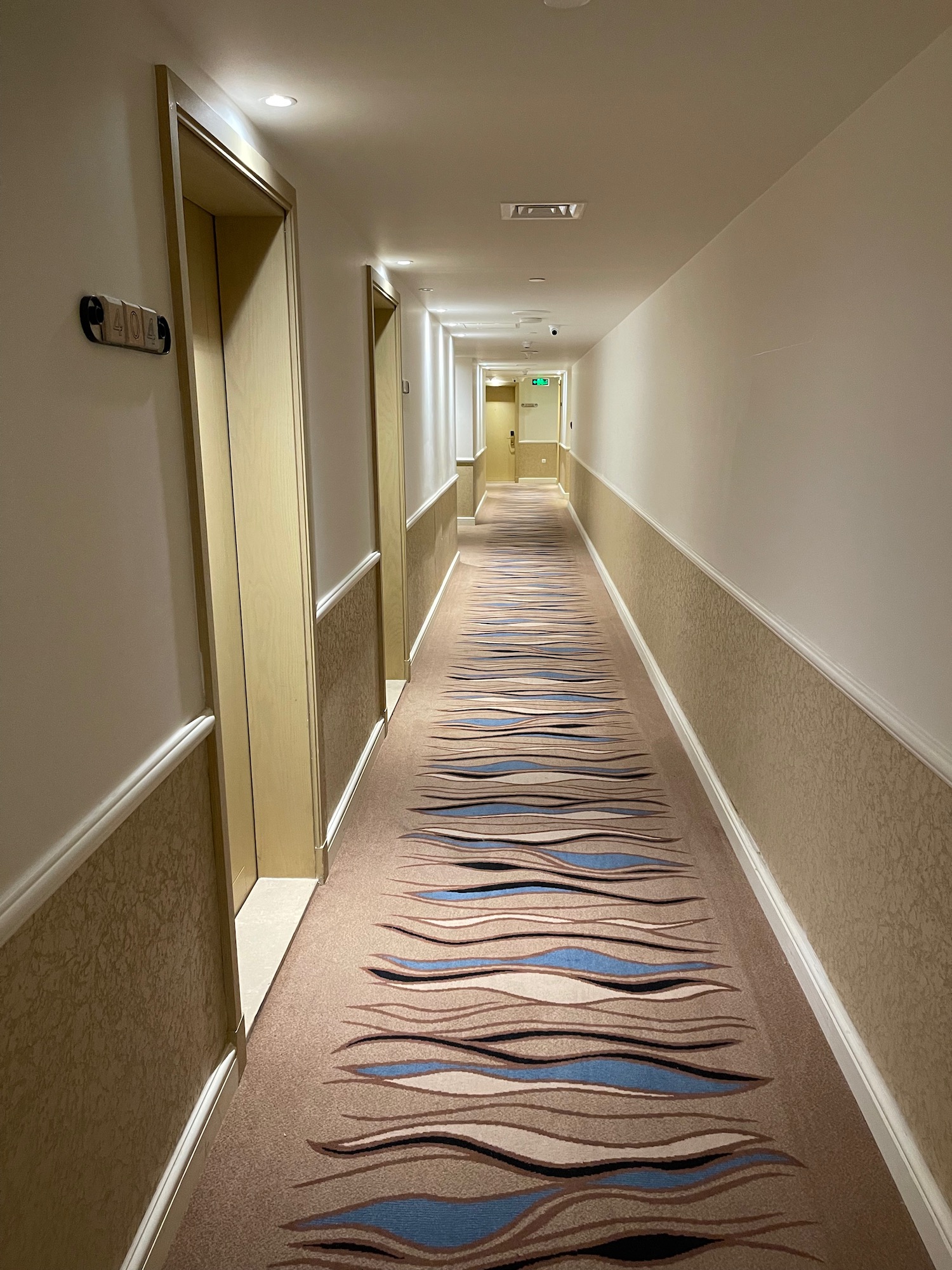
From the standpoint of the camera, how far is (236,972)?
7.09 feet

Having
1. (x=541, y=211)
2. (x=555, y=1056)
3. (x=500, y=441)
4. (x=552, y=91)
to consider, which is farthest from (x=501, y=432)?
(x=555, y=1056)

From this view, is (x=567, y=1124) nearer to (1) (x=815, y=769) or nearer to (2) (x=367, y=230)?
(1) (x=815, y=769)

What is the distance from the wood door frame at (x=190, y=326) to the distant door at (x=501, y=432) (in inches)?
699

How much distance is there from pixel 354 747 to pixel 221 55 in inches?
100.0

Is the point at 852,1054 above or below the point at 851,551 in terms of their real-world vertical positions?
Result: below

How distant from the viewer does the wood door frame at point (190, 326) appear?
5.66ft

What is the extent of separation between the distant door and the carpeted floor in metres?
16.8

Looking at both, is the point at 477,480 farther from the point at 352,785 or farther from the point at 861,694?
the point at 861,694

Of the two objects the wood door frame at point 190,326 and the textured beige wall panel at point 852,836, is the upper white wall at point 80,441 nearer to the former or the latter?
the wood door frame at point 190,326

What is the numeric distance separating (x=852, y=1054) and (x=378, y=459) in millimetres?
3514

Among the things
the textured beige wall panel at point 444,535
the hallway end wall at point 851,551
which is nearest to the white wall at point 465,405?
the textured beige wall panel at point 444,535

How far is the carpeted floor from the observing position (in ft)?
5.85

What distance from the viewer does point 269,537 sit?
9.11ft

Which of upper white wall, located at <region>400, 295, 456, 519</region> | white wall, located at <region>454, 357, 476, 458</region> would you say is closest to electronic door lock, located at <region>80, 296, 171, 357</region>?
upper white wall, located at <region>400, 295, 456, 519</region>
